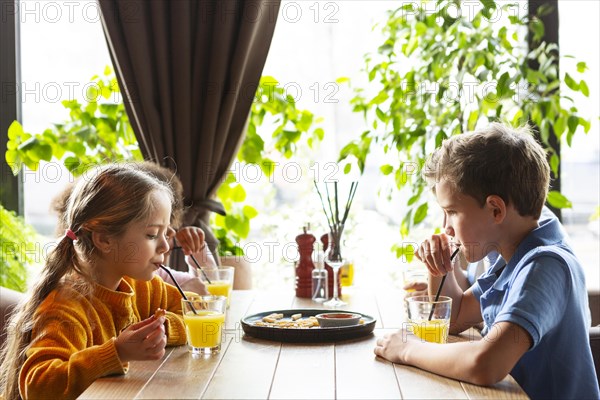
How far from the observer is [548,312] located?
155 cm

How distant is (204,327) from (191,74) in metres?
1.96

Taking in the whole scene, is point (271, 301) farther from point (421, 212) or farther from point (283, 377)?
point (421, 212)

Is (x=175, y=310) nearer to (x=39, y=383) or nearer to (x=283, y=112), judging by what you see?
(x=39, y=383)

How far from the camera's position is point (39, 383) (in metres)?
1.57

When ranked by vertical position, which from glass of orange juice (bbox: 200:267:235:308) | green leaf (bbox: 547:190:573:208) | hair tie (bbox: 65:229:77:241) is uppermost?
green leaf (bbox: 547:190:573:208)

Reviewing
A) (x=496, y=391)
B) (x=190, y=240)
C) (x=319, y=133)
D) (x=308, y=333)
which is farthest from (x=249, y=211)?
(x=496, y=391)

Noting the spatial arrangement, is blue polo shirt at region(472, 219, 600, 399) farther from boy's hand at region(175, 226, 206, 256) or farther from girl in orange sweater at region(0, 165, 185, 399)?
boy's hand at region(175, 226, 206, 256)

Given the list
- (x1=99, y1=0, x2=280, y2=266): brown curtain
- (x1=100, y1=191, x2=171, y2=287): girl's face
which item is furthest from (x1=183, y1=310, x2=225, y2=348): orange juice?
(x1=99, y1=0, x2=280, y2=266): brown curtain

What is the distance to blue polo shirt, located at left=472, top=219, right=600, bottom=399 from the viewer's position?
5.07ft

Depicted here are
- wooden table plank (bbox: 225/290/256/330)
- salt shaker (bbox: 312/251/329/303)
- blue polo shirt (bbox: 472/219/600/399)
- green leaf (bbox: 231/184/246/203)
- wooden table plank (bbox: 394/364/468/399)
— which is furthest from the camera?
green leaf (bbox: 231/184/246/203)

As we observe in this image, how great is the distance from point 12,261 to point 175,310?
1.78 metres

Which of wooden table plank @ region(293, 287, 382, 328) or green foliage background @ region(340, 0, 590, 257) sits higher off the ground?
green foliage background @ region(340, 0, 590, 257)

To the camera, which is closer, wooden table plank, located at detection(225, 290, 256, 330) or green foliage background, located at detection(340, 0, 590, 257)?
wooden table plank, located at detection(225, 290, 256, 330)

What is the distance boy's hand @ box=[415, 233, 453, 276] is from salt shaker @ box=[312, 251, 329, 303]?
49cm
